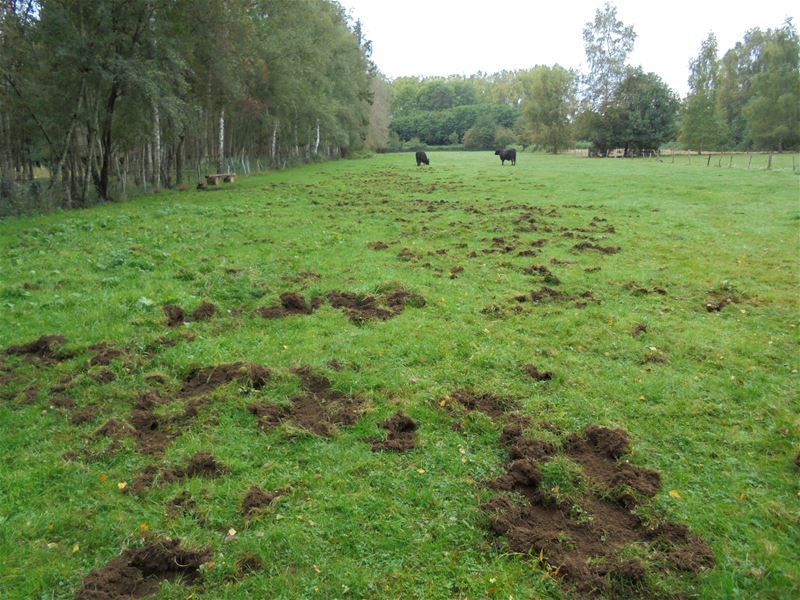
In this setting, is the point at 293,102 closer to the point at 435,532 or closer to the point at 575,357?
the point at 575,357

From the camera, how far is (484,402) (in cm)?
627

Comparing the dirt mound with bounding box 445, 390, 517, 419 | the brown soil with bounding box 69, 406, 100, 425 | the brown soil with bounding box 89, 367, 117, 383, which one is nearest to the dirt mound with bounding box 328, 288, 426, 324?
the dirt mound with bounding box 445, 390, 517, 419

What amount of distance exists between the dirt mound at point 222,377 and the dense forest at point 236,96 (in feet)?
53.3

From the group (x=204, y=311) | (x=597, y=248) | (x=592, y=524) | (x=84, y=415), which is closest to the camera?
(x=592, y=524)

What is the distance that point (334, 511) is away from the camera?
4.51 metres

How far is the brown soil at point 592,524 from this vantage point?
387 centimetres

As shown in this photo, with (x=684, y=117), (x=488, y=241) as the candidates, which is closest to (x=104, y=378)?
(x=488, y=241)

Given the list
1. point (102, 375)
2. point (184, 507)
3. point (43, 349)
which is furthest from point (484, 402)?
point (43, 349)

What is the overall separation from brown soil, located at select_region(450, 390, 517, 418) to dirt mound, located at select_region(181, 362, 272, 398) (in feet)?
7.92

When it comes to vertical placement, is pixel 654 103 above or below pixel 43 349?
above

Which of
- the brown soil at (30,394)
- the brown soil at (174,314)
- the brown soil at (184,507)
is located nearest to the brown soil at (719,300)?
the brown soil at (184,507)

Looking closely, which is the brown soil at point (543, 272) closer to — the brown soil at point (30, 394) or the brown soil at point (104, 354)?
the brown soil at point (104, 354)

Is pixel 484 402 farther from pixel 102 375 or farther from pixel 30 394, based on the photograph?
pixel 30 394

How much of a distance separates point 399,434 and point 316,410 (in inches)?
42.0
